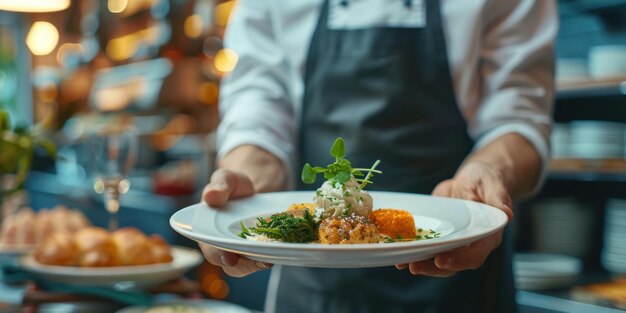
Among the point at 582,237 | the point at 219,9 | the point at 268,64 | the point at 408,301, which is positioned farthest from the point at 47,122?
the point at 219,9

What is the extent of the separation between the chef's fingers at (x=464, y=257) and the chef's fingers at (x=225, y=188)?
1.11 feet

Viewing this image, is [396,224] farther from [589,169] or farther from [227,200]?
[589,169]

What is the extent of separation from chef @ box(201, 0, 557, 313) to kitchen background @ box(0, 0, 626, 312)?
0.90 feet

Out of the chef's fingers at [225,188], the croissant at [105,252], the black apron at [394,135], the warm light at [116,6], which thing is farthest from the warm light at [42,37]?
the chef's fingers at [225,188]

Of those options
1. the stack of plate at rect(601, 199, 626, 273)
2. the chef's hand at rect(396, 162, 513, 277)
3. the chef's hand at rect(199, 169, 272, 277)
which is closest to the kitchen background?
the stack of plate at rect(601, 199, 626, 273)

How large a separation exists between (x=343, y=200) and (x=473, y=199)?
0.20 m

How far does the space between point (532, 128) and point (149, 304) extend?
881 mm

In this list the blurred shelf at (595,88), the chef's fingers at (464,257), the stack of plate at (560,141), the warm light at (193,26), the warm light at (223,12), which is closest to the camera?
the chef's fingers at (464,257)

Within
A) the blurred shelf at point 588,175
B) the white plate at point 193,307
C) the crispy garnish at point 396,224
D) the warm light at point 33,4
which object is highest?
the warm light at point 33,4

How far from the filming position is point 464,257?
89cm

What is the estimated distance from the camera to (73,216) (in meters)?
2.31

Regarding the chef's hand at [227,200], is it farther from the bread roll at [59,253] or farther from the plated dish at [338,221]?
the bread roll at [59,253]

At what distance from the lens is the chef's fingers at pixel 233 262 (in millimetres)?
938

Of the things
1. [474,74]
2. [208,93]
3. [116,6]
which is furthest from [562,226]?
[116,6]
